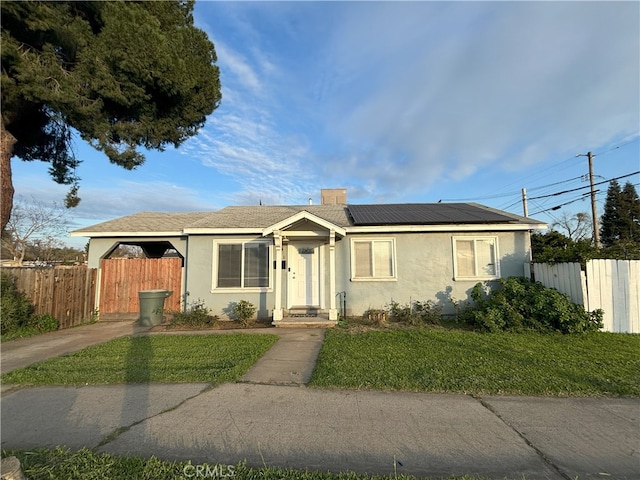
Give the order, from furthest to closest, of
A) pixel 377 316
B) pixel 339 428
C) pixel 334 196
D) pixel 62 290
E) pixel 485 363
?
pixel 334 196 < pixel 377 316 < pixel 62 290 < pixel 485 363 < pixel 339 428

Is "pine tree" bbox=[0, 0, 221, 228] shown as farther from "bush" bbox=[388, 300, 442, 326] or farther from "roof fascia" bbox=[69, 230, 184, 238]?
"bush" bbox=[388, 300, 442, 326]

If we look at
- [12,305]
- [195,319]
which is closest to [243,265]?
[195,319]

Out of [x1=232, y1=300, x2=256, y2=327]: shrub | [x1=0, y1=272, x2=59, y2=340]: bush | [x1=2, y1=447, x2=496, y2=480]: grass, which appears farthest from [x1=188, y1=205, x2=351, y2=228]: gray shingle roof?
[x1=2, y1=447, x2=496, y2=480]: grass

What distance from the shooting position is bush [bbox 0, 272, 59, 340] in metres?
7.87

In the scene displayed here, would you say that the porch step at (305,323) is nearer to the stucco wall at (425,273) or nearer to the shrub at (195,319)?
the stucco wall at (425,273)

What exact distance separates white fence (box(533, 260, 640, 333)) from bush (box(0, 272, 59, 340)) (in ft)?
47.0

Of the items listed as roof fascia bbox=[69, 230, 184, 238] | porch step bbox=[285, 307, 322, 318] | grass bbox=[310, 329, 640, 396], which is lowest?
grass bbox=[310, 329, 640, 396]

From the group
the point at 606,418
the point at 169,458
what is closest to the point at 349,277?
the point at 606,418

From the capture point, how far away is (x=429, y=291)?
1005 cm

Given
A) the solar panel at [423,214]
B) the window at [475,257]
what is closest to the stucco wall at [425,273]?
the window at [475,257]

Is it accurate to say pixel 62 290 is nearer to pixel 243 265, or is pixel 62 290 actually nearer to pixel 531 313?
pixel 243 265

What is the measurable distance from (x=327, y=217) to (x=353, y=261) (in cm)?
221

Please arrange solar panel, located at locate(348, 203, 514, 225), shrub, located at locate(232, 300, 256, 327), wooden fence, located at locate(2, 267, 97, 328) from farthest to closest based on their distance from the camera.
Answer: solar panel, located at locate(348, 203, 514, 225) → shrub, located at locate(232, 300, 256, 327) → wooden fence, located at locate(2, 267, 97, 328)

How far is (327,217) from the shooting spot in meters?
11.6
